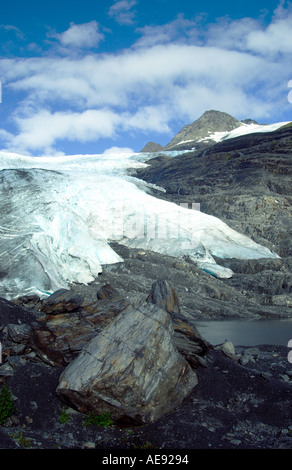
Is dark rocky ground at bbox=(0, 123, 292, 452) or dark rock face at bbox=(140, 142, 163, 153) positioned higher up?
dark rock face at bbox=(140, 142, 163, 153)

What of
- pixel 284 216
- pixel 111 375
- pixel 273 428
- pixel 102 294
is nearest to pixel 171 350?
pixel 111 375

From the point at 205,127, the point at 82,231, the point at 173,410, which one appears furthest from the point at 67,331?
the point at 205,127

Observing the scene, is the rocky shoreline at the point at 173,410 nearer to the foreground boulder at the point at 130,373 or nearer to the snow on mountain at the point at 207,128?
the foreground boulder at the point at 130,373

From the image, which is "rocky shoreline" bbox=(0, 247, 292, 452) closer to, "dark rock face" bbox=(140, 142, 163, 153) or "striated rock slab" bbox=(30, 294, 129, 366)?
"striated rock slab" bbox=(30, 294, 129, 366)

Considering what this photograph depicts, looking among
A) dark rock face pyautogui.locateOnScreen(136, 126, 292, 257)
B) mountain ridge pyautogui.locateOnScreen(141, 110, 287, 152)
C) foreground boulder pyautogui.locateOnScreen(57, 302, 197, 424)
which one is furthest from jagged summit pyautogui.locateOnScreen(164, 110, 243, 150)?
foreground boulder pyautogui.locateOnScreen(57, 302, 197, 424)

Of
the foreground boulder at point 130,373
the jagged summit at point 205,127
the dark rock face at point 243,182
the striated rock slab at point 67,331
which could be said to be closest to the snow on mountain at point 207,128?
the jagged summit at point 205,127
